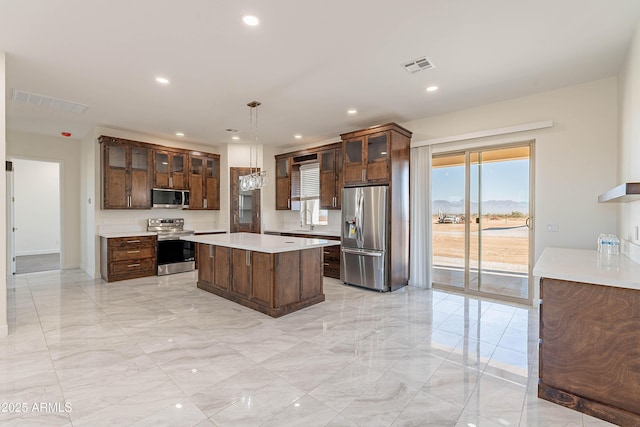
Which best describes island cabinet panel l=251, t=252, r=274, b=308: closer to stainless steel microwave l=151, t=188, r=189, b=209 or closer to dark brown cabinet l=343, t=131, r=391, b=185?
dark brown cabinet l=343, t=131, r=391, b=185

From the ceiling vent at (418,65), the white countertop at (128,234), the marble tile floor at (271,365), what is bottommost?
the marble tile floor at (271,365)

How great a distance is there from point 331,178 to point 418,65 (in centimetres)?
300

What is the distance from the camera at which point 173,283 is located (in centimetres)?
525

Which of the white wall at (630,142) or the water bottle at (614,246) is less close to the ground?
the white wall at (630,142)

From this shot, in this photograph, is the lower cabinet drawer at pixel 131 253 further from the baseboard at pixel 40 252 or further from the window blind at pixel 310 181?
the baseboard at pixel 40 252

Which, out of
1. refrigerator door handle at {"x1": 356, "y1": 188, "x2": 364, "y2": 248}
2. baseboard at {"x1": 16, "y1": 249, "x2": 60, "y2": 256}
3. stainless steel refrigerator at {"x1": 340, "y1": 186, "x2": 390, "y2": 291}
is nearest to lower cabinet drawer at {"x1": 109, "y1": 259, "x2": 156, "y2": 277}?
stainless steel refrigerator at {"x1": 340, "y1": 186, "x2": 390, "y2": 291}

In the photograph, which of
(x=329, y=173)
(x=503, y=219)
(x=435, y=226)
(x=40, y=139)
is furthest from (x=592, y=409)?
(x=40, y=139)

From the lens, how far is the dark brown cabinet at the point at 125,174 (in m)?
5.44

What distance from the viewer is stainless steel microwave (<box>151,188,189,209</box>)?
6000 mm

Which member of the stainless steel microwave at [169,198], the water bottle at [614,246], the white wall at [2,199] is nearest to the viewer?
the water bottle at [614,246]

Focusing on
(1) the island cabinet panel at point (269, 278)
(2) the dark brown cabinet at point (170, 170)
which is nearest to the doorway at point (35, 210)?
(2) the dark brown cabinet at point (170, 170)

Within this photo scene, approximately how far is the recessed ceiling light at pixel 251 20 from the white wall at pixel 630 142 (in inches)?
125

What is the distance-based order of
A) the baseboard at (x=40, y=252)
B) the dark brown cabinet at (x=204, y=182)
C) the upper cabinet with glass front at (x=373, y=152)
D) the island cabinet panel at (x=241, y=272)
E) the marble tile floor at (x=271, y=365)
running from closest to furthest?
the marble tile floor at (x=271, y=365) → the island cabinet panel at (x=241, y=272) → the upper cabinet with glass front at (x=373, y=152) → the dark brown cabinet at (x=204, y=182) → the baseboard at (x=40, y=252)

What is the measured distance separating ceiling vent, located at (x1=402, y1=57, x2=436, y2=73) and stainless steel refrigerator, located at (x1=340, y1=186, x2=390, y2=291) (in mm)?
1830
